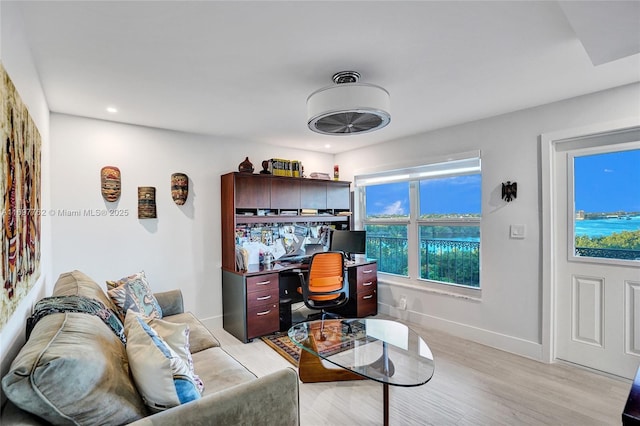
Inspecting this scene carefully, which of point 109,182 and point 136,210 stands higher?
point 109,182

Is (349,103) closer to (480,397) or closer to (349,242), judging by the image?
(480,397)

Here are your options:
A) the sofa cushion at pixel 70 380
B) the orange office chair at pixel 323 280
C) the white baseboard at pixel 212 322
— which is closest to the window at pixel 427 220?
the orange office chair at pixel 323 280

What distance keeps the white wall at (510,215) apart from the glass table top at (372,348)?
1150 millimetres

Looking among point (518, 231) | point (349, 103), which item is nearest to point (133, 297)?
point (349, 103)

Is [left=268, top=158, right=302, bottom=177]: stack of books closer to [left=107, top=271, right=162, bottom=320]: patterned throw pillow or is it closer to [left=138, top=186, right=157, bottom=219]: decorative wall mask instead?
[left=138, top=186, right=157, bottom=219]: decorative wall mask

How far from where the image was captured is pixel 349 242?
4352 mm

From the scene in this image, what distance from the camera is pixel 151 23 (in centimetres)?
161

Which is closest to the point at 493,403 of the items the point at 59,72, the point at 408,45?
the point at 408,45

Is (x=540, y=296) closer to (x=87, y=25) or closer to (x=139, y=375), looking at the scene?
(x=139, y=375)

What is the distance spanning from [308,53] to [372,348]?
2.08 metres

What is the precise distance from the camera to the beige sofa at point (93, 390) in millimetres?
924

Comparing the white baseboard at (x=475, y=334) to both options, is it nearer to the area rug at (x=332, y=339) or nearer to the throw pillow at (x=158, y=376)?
the area rug at (x=332, y=339)

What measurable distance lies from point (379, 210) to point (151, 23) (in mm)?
3547

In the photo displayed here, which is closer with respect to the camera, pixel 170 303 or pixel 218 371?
Result: pixel 218 371
